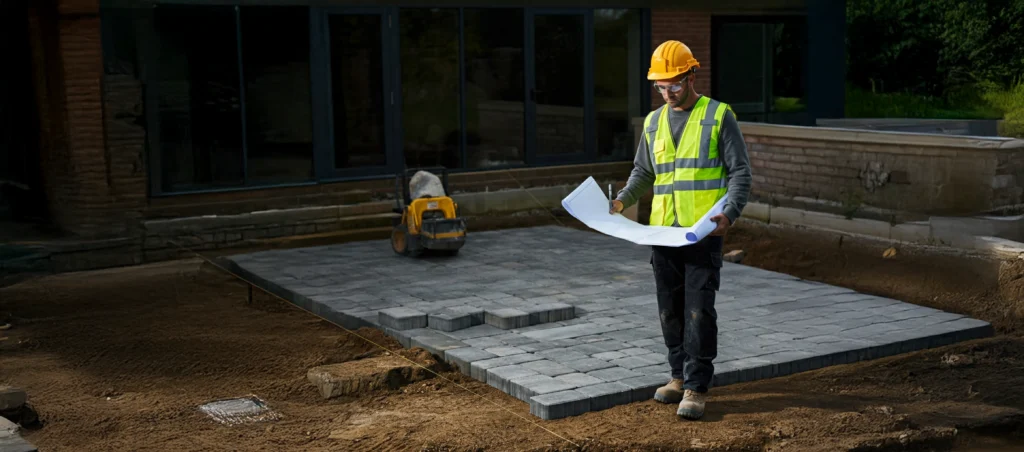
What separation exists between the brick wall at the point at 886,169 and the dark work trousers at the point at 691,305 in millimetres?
5972

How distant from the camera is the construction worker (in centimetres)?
758

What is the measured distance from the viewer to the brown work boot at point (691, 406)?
25.3 feet

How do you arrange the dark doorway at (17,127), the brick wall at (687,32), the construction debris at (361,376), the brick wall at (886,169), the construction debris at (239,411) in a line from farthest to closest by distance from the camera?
the brick wall at (687,32) → the dark doorway at (17,127) → the brick wall at (886,169) → the construction debris at (361,376) → the construction debris at (239,411)

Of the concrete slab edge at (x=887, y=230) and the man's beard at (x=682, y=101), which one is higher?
the man's beard at (x=682, y=101)

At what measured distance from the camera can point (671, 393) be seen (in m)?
8.08

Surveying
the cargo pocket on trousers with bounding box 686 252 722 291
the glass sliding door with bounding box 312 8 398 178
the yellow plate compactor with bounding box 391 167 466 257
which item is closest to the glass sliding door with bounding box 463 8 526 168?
the glass sliding door with bounding box 312 8 398 178

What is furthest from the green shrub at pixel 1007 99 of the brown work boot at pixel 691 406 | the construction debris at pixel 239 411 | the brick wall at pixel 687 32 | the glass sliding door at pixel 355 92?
the construction debris at pixel 239 411

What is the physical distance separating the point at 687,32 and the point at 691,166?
11248 mm

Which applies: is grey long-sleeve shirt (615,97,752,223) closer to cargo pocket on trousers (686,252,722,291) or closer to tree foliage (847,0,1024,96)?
cargo pocket on trousers (686,252,722,291)

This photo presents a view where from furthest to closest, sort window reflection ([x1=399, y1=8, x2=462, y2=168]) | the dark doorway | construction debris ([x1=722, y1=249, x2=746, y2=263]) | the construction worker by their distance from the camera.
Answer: window reflection ([x1=399, y1=8, x2=462, y2=168])
the dark doorway
construction debris ([x1=722, y1=249, x2=746, y2=263])
the construction worker

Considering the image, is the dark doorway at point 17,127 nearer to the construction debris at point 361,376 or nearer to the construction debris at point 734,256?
the construction debris at point 361,376

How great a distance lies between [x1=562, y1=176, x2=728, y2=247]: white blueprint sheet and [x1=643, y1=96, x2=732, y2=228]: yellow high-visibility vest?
122mm

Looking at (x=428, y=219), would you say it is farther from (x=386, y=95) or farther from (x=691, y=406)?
(x=691, y=406)

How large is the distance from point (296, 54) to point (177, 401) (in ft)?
25.0
